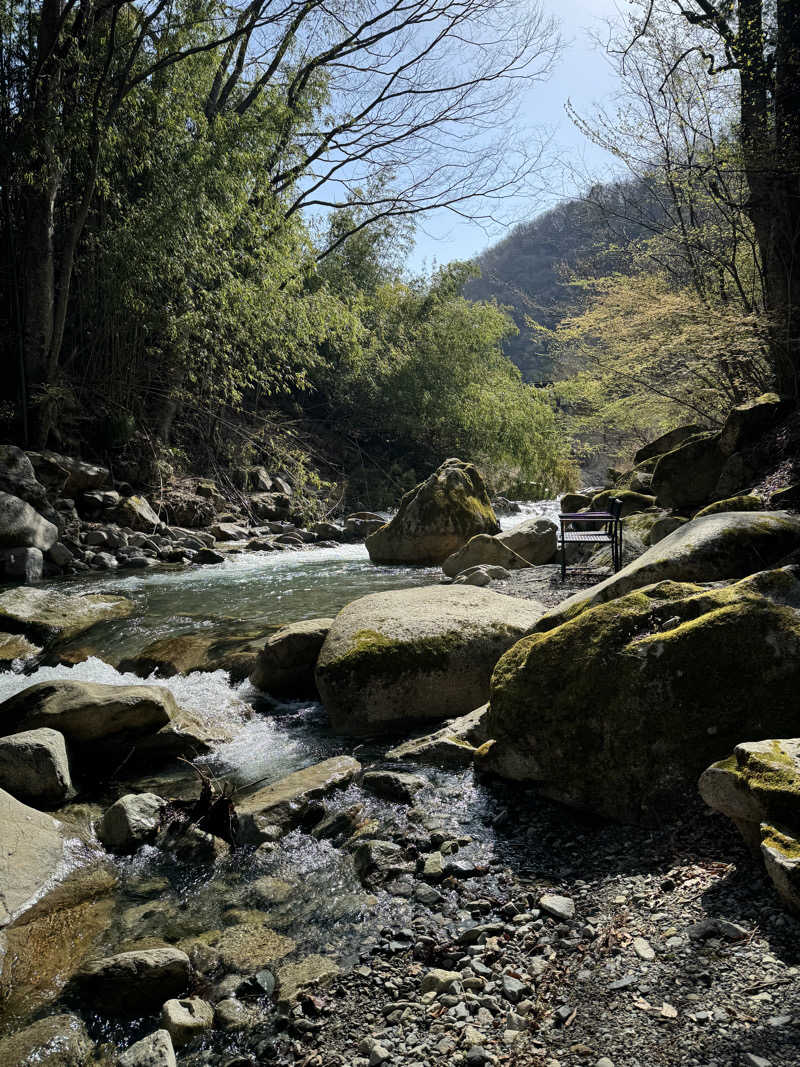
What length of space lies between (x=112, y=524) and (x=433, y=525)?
5131 millimetres

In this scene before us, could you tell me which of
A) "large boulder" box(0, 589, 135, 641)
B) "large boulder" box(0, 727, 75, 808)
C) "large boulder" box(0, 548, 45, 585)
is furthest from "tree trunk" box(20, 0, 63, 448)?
"large boulder" box(0, 727, 75, 808)

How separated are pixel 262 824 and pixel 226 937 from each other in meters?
0.69

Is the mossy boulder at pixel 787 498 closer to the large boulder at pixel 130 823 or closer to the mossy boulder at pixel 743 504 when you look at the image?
the mossy boulder at pixel 743 504

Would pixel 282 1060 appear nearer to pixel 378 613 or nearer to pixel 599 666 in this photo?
pixel 599 666

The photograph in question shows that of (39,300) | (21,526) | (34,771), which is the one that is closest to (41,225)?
(39,300)

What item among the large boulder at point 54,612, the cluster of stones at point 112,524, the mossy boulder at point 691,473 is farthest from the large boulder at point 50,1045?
the cluster of stones at point 112,524

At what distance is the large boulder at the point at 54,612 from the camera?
6.53 m

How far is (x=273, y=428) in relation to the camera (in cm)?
1600

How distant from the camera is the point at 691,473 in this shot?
25.0 feet

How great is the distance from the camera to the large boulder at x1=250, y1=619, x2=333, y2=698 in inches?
205

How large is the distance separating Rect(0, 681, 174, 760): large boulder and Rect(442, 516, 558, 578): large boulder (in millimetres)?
5393

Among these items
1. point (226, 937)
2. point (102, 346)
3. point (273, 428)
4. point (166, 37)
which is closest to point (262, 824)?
point (226, 937)

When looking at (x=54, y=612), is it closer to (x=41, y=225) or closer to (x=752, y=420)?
(x=41, y=225)

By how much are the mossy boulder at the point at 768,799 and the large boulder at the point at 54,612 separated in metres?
5.95
